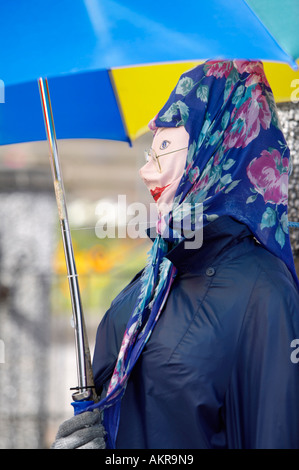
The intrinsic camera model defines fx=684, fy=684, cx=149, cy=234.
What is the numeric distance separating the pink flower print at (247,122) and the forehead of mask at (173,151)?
0.13m

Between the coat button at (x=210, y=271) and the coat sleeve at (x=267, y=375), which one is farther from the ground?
the coat button at (x=210, y=271)

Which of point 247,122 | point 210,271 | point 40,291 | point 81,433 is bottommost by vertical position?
point 81,433

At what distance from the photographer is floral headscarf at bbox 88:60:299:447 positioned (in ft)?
6.26

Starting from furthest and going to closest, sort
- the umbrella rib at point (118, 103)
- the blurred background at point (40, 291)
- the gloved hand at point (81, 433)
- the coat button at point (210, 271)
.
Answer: the blurred background at point (40, 291) → the umbrella rib at point (118, 103) → the coat button at point (210, 271) → the gloved hand at point (81, 433)

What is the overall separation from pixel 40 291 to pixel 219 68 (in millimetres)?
3583

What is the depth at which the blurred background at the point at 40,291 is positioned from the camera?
5176 millimetres

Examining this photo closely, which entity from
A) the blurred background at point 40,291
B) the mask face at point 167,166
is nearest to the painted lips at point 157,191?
the mask face at point 167,166

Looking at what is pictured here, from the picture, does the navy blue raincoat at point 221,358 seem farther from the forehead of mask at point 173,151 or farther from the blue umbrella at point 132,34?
the blue umbrella at point 132,34

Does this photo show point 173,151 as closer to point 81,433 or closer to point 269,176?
point 269,176

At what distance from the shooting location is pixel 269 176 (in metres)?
1.96

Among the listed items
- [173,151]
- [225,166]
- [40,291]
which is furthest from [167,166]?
[40,291]

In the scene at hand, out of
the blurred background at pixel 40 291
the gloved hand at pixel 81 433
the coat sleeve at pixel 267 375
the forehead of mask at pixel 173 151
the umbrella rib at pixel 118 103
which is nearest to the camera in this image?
the coat sleeve at pixel 267 375

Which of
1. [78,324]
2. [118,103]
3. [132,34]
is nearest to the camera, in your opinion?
[132,34]

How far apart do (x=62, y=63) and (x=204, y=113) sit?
2.05 feet
